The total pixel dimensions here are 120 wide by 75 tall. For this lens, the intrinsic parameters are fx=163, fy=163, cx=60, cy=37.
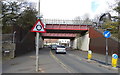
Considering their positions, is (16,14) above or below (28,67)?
above

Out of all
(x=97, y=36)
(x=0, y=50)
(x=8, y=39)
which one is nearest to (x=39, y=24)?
(x=0, y=50)

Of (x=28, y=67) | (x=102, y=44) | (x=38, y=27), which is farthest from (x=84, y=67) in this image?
(x=102, y=44)

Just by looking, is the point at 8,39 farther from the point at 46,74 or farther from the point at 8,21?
the point at 46,74

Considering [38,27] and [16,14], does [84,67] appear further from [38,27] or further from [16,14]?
[16,14]

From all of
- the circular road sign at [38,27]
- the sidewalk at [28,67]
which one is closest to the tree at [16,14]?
the sidewalk at [28,67]

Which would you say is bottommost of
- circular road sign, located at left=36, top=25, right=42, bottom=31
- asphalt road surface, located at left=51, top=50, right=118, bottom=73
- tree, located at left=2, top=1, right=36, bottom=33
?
asphalt road surface, located at left=51, top=50, right=118, bottom=73

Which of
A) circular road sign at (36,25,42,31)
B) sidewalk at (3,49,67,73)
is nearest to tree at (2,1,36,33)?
sidewalk at (3,49,67,73)

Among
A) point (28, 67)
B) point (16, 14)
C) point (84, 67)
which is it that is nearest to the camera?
point (28, 67)

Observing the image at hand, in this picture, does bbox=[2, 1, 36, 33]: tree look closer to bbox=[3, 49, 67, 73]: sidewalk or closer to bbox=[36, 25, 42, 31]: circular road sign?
bbox=[3, 49, 67, 73]: sidewalk

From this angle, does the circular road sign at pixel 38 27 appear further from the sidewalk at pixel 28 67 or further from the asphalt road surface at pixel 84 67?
the asphalt road surface at pixel 84 67

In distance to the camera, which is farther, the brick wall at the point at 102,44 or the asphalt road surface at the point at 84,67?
the brick wall at the point at 102,44

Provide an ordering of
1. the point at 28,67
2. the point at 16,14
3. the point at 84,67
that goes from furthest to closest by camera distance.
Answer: the point at 16,14 → the point at 84,67 → the point at 28,67

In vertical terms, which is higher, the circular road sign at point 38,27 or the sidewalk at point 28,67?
the circular road sign at point 38,27

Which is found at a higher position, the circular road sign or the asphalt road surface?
the circular road sign
